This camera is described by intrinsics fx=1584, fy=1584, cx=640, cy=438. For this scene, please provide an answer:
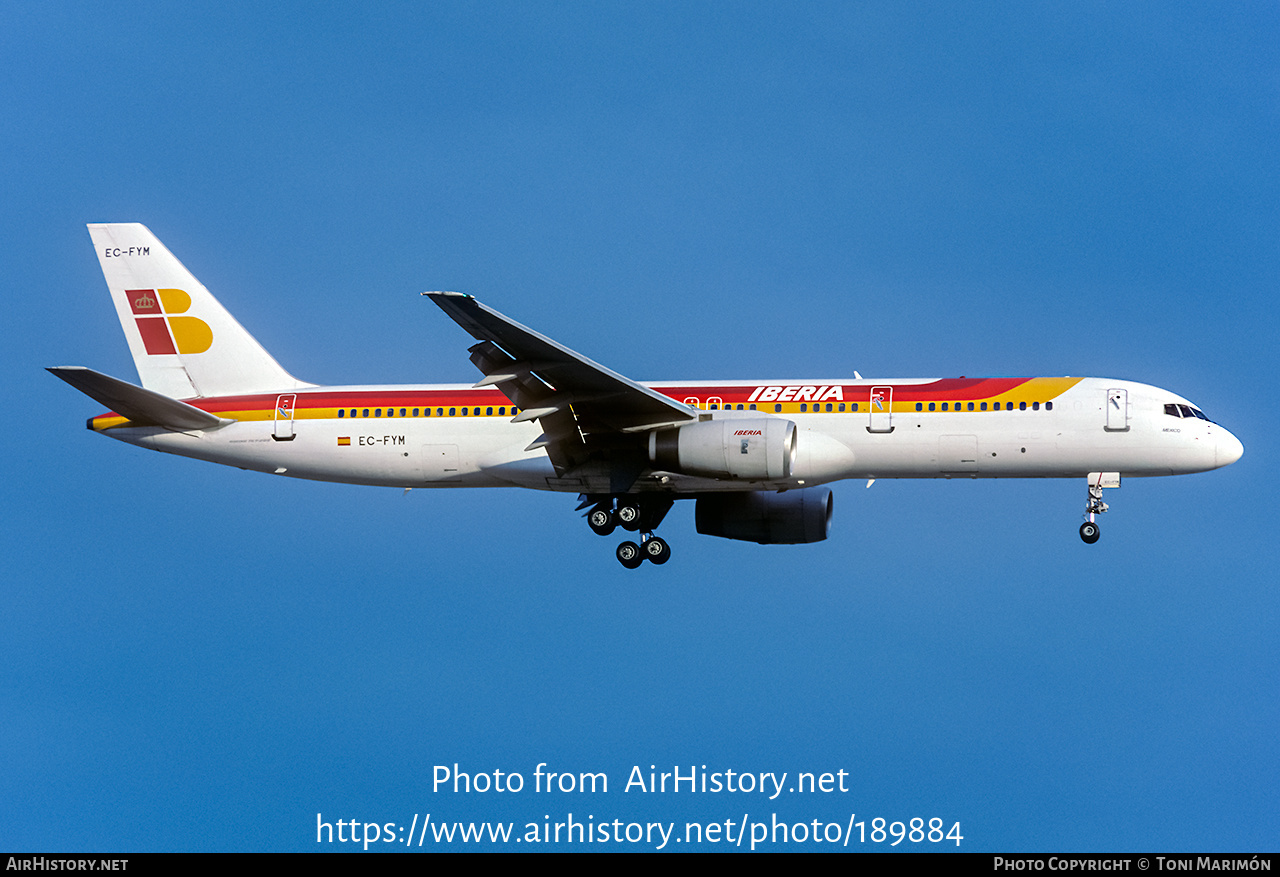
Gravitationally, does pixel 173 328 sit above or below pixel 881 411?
above

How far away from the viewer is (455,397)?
40969 millimetres

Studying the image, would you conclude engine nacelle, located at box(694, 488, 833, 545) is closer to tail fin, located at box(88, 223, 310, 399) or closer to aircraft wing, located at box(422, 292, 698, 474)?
aircraft wing, located at box(422, 292, 698, 474)

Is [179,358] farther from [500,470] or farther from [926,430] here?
[926,430]

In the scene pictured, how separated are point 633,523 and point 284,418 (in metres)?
9.60

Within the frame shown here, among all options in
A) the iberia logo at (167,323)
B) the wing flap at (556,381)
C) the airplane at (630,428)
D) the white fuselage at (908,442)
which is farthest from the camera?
the iberia logo at (167,323)

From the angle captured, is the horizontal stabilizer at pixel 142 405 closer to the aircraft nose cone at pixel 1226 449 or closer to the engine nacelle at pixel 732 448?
the engine nacelle at pixel 732 448

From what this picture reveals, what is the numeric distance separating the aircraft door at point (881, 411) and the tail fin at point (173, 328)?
15342 millimetres

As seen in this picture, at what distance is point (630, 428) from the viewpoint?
126 feet

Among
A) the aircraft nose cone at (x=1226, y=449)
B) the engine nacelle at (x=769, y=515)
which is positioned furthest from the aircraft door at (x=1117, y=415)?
the engine nacelle at (x=769, y=515)

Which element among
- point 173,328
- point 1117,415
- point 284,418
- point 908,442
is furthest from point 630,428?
point 173,328

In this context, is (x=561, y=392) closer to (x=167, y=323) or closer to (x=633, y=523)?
(x=633, y=523)

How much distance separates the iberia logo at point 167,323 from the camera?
43.7 m

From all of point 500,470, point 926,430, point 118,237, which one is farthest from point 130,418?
point 926,430

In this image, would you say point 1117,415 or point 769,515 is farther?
point 769,515
